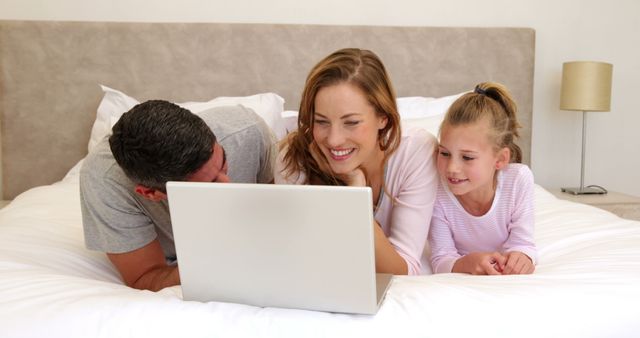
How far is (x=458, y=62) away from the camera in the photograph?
268 cm

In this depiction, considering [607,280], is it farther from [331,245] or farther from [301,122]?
[301,122]

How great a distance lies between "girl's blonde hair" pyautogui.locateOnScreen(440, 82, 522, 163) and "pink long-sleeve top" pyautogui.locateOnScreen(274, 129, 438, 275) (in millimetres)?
90

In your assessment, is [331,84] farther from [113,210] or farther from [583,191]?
[583,191]

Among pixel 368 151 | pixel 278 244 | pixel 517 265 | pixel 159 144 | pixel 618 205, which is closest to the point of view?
pixel 278 244

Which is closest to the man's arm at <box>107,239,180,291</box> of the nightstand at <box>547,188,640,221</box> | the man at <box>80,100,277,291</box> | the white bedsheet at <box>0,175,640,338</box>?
the man at <box>80,100,277,291</box>

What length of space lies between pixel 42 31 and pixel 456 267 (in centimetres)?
203

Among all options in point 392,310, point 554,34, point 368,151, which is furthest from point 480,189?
point 554,34

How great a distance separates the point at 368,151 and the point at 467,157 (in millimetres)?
232

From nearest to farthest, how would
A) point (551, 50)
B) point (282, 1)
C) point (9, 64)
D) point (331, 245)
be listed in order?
point (331, 245), point (9, 64), point (282, 1), point (551, 50)

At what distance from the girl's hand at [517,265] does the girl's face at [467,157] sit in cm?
19

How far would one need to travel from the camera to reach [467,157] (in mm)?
1331

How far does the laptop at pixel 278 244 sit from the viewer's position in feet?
2.70

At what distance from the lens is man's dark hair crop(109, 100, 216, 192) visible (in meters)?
1.03

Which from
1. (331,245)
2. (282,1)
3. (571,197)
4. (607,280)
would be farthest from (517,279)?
(282,1)
